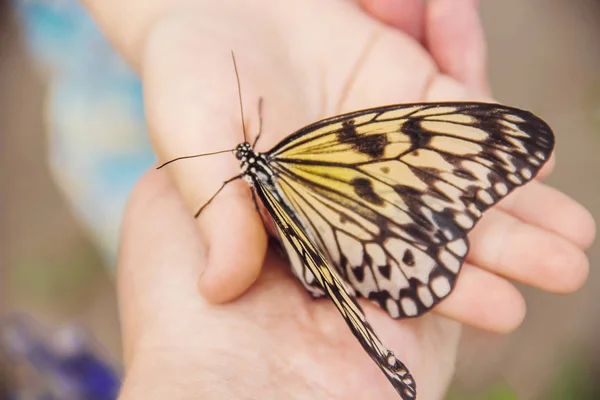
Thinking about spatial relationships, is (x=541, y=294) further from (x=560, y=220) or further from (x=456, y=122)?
(x=456, y=122)

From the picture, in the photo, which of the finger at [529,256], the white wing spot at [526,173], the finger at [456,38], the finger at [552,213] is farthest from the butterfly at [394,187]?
the finger at [456,38]

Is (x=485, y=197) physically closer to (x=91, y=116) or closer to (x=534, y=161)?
(x=534, y=161)

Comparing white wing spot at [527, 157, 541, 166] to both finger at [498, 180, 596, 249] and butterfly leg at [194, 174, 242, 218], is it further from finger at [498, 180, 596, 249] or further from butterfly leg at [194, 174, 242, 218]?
butterfly leg at [194, 174, 242, 218]

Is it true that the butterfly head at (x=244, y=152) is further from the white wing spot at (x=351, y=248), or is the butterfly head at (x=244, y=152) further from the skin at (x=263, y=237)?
the white wing spot at (x=351, y=248)

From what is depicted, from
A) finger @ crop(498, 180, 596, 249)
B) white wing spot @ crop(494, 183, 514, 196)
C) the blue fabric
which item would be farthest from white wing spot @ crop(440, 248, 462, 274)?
the blue fabric

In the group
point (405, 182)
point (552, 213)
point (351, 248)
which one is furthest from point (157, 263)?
point (552, 213)

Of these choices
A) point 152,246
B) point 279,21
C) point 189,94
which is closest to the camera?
point 189,94

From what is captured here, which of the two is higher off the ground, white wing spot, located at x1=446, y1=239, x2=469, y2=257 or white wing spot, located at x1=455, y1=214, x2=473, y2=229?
white wing spot, located at x1=455, y1=214, x2=473, y2=229

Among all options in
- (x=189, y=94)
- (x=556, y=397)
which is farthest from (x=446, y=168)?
(x=556, y=397)
